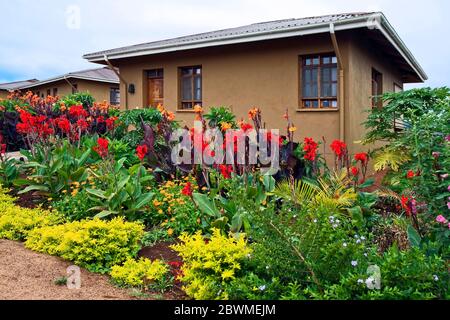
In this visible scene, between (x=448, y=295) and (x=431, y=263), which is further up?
(x=431, y=263)

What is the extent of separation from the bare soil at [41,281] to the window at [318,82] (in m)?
7.33

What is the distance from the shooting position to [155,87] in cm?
1343

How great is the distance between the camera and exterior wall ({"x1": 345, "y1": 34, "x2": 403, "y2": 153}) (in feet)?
31.9

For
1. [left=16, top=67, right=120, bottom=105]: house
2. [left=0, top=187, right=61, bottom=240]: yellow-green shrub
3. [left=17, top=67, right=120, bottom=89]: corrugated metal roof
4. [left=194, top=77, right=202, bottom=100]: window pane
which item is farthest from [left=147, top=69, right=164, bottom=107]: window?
[left=16, top=67, right=120, bottom=105]: house

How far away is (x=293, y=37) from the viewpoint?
33.6 feet

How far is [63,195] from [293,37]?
21.0ft

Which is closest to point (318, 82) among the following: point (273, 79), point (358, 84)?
point (358, 84)

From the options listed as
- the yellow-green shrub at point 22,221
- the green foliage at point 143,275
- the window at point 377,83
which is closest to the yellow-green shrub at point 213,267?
the green foliage at point 143,275

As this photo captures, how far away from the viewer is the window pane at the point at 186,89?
12516 millimetres

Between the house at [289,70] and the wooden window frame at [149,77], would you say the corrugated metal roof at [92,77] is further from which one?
the house at [289,70]

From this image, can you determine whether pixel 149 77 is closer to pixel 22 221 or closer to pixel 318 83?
pixel 318 83

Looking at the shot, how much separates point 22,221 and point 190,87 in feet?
25.5
